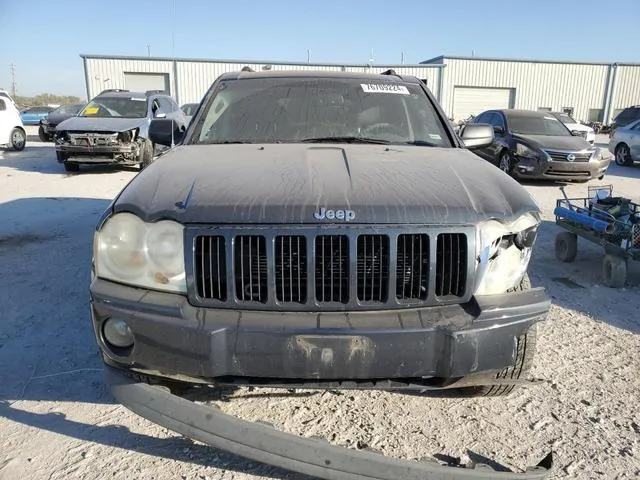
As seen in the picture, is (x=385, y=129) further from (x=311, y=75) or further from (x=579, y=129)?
(x=579, y=129)

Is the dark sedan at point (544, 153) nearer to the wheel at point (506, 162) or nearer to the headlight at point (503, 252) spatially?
the wheel at point (506, 162)

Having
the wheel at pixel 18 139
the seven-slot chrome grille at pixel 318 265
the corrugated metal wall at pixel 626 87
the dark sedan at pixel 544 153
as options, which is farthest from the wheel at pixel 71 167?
the corrugated metal wall at pixel 626 87

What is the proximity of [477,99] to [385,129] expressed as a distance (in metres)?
33.7

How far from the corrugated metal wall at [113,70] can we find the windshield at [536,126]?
2388cm

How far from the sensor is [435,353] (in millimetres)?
2047

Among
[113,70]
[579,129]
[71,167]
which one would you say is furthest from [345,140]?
[113,70]

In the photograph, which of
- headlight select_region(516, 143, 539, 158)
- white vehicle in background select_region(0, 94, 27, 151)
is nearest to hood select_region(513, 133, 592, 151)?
headlight select_region(516, 143, 539, 158)

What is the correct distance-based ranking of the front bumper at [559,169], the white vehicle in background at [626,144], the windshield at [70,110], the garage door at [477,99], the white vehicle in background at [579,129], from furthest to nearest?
the garage door at [477,99], the windshield at [70,110], the white vehicle in background at [579,129], the white vehicle in background at [626,144], the front bumper at [559,169]

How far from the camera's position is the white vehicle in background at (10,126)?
621 inches

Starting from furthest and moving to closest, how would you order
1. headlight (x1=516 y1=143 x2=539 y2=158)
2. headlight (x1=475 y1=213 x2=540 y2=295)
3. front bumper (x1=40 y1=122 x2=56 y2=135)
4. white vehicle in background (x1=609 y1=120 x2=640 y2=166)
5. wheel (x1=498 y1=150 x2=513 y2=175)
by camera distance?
front bumper (x1=40 y1=122 x2=56 y2=135), white vehicle in background (x1=609 y1=120 x2=640 y2=166), wheel (x1=498 y1=150 x2=513 y2=175), headlight (x1=516 y1=143 x2=539 y2=158), headlight (x1=475 y1=213 x2=540 y2=295)

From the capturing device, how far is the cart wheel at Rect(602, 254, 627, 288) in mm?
4734

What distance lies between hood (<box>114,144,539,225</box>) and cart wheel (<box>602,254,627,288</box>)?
8.61 ft

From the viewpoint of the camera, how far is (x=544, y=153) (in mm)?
10570

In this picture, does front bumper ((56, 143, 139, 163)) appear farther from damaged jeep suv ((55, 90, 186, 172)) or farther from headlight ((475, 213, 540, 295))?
headlight ((475, 213, 540, 295))
